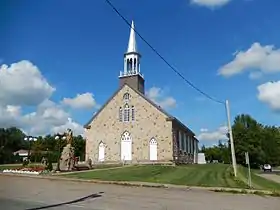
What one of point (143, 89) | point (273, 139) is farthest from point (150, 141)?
point (273, 139)

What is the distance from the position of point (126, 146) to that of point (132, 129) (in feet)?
8.49

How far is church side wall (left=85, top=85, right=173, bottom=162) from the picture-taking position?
49688 mm

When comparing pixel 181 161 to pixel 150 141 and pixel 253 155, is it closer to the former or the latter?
pixel 150 141

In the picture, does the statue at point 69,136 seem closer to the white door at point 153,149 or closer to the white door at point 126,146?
the white door at point 153,149

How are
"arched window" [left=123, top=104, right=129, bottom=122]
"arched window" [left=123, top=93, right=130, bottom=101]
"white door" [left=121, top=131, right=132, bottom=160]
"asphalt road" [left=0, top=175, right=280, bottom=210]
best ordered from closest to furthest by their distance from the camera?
"asphalt road" [left=0, top=175, right=280, bottom=210], "white door" [left=121, top=131, right=132, bottom=160], "arched window" [left=123, top=104, right=129, bottom=122], "arched window" [left=123, top=93, right=130, bottom=101]

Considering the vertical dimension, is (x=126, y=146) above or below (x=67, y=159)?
above

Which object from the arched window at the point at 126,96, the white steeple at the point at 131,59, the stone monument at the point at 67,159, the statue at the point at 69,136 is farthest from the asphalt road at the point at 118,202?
the white steeple at the point at 131,59

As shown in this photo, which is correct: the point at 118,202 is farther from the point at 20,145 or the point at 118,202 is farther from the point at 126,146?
the point at 20,145

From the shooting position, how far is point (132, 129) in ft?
170

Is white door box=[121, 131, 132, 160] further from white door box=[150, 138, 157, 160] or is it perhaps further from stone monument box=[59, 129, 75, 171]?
stone monument box=[59, 129, 75, 171]

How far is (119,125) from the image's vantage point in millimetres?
53062

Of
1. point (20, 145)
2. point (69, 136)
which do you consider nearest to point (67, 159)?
point (69, 136)

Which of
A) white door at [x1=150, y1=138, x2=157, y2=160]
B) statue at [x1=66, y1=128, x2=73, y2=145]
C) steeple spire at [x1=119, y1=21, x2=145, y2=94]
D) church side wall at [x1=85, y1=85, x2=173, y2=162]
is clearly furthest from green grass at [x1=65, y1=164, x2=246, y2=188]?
steeple spire at [x1=119, y1=21, x2=145, y2=94]

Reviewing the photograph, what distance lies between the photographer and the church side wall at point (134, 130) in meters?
49.7
